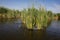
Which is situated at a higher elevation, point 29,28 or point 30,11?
point 30,11

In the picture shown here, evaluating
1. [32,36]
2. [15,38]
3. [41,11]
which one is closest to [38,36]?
[32,36]

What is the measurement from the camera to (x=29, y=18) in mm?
15203

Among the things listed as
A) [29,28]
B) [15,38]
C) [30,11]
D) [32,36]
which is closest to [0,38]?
[15,38]

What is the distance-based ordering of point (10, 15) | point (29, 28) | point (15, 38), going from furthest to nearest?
point (10, 15), point (29, 28), point (15, 38)

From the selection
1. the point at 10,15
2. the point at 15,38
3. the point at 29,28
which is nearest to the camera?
the point at 15,38

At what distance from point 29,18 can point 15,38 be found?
12.3ft

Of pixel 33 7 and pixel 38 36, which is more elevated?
pixel 33 7

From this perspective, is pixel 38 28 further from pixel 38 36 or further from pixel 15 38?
pixel 15 38

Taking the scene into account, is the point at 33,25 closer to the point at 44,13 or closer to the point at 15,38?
the point at 44,13

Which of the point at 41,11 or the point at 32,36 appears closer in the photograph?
the point at 32,36

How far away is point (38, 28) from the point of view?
14977 mm

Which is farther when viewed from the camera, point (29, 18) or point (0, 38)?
point (29, 18)

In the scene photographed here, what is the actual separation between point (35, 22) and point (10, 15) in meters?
12.9

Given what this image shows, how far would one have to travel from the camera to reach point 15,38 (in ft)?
38.6
